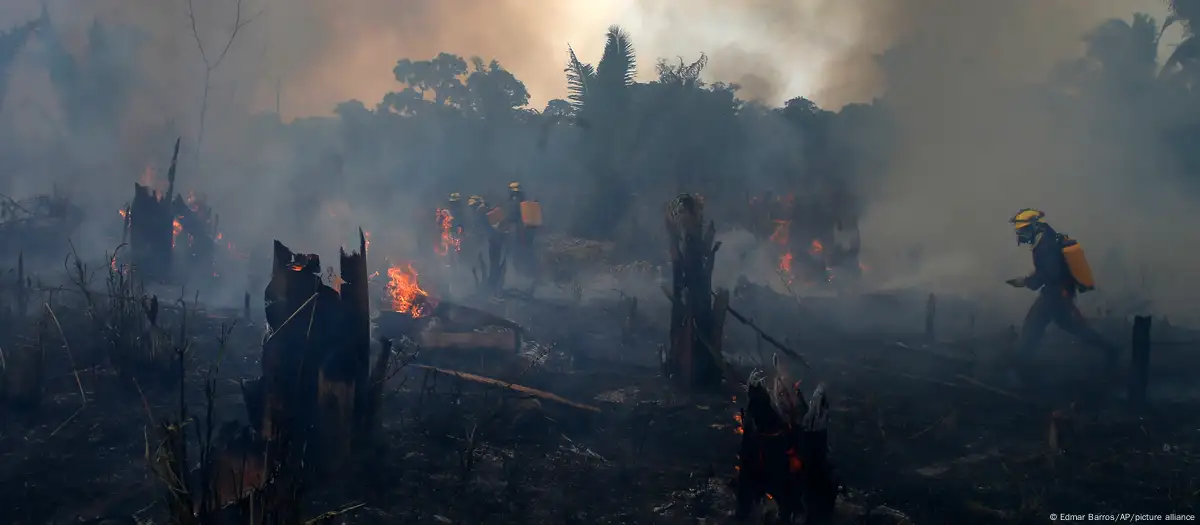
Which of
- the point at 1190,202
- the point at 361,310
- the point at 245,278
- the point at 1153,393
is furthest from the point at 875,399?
the point at 1190,202

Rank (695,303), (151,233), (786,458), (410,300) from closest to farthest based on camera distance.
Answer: (786,458)
(695,303)
(410,300)
(151,233)

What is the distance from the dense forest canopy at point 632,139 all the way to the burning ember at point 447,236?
3.88m

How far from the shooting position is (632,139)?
81.1ft

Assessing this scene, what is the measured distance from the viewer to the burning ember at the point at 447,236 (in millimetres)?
22267

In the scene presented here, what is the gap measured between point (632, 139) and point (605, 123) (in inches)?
45.2

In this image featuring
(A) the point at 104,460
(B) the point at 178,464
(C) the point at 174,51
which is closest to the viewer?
(B) the point at 178,464

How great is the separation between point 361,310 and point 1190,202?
29.3 metres

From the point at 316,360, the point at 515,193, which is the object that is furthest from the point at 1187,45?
the point at 316,360

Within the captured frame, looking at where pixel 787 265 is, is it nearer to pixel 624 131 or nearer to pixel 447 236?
pixel 624 131

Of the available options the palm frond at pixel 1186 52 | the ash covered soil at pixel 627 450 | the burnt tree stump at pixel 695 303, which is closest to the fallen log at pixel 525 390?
the ash covered soil at pixel 627 450

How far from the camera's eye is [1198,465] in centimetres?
686

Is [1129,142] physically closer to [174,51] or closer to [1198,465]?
[1198,465]

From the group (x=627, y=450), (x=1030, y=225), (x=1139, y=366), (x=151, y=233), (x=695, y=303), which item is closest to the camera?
(x=627, y=450)

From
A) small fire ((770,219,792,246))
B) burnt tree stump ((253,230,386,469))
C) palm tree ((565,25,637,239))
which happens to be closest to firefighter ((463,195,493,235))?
palm tree ((565,25,637,239))
